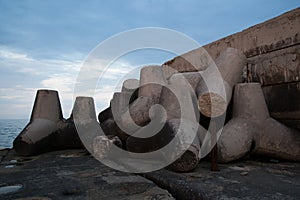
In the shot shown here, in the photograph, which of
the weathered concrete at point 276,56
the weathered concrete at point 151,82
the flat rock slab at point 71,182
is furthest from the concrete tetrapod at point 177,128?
the weathered concrete at point 276,56

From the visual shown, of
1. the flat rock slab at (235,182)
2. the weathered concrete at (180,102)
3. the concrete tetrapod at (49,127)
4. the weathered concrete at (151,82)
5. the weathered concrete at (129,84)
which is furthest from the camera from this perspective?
the weathered concrete at (129,84)

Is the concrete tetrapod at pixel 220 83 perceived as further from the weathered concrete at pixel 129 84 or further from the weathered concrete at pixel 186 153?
the weathered concrete at pixel 129 84

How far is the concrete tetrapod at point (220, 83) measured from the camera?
107 inches

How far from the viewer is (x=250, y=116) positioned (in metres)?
3.11

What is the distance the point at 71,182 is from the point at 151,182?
66 centimetres

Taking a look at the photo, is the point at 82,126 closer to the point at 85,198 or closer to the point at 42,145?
the point at 42,145

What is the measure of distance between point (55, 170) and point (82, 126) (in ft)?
4.73

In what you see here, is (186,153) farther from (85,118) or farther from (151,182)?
(85,118)

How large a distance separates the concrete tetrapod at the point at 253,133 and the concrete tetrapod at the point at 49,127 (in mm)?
2331

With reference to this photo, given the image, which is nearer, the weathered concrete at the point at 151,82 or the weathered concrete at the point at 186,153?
the weathered concrete at the point at 186,153

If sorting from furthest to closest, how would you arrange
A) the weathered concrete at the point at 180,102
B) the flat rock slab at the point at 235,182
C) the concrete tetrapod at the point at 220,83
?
the weathered concrete at the point at 180,102 < the concrete tetrapod at the point at 220,83 < the flat rock slab at the point at 235,182

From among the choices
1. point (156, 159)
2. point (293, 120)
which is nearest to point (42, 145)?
point (156, 159)

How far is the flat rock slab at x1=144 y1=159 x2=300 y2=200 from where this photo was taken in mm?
1732

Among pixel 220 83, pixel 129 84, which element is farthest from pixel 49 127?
pixel 220 83
